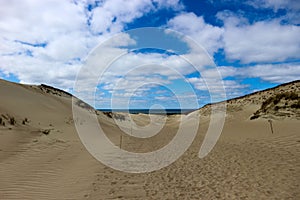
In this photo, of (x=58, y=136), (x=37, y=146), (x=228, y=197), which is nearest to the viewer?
(x=228, y=197)

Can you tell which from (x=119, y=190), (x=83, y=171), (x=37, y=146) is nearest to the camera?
(x=119, y=190)

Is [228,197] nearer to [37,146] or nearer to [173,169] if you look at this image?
[173,169]

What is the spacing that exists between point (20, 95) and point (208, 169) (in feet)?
71.8

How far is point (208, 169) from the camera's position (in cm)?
1032

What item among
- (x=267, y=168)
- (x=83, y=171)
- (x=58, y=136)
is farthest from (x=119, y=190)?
(x=58, y=136)

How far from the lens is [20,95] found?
2595cm

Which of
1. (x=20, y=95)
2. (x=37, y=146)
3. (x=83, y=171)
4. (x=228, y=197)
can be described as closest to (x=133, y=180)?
(x=83, y=171)

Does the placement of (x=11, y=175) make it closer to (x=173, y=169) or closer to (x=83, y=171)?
(x=83, y=171)

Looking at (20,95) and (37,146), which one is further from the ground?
(20,95)

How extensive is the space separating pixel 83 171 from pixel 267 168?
6947 mm

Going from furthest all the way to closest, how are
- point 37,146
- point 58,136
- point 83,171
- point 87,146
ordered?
1. point 58,136
2. point 87,146
3. point 37,146
4. point 83,171

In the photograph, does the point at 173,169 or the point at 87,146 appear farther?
the point at 87,146

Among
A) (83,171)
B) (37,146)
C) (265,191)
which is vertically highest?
(37,146)

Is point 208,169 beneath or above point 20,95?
beneath
